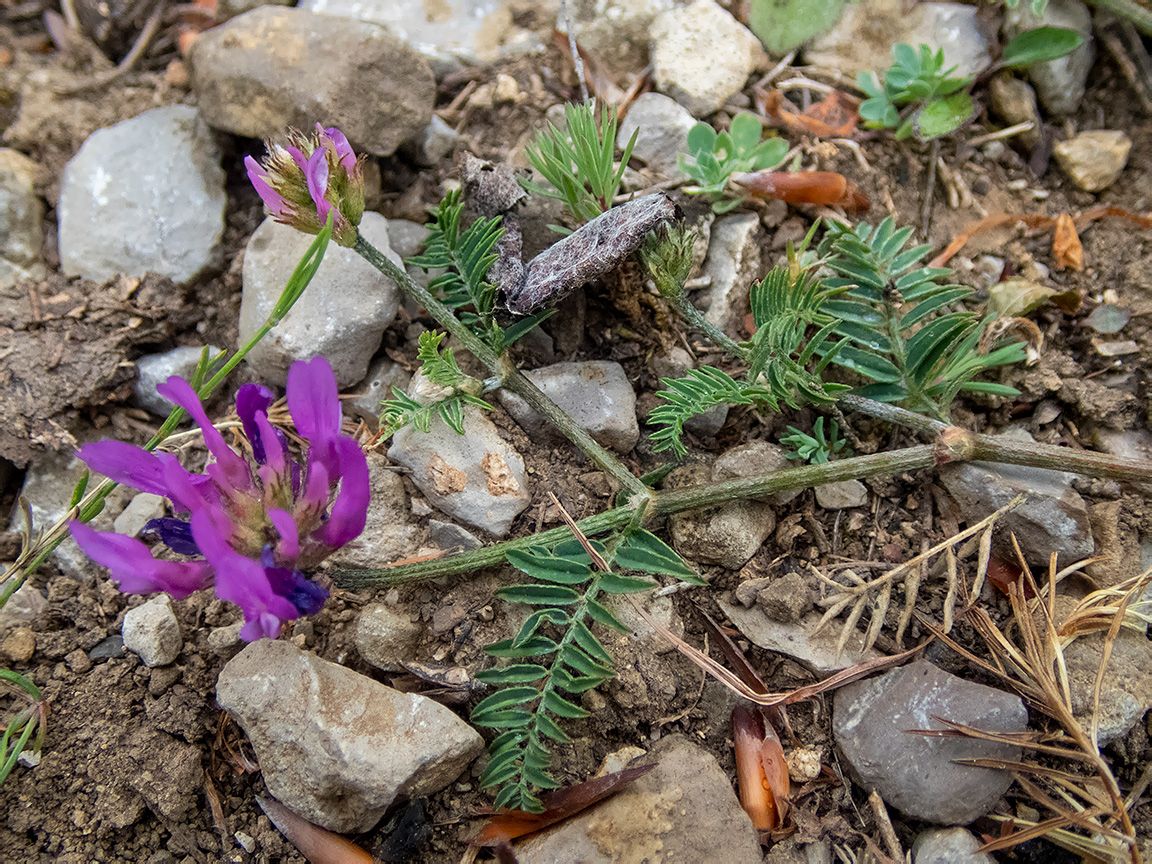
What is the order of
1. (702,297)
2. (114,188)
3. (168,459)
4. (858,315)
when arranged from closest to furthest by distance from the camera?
(168,459) → (858,315) → (702,297) → (114,188)

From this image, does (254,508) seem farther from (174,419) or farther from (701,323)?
(701,323)

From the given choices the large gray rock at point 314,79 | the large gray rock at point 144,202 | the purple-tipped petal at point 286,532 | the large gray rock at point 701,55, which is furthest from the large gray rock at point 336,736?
the large gray rock at point 701,55

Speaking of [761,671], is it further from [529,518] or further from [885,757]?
[529,518]

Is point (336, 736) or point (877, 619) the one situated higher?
point (336, 736)

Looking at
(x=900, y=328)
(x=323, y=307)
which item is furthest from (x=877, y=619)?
(x=323, y=307)

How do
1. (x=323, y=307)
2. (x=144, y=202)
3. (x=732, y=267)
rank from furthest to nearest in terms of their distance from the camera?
(x=144, y=202) < (x=732, y=267) < (x=323, y=307)

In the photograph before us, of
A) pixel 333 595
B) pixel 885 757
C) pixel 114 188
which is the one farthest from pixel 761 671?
pixel 114 188

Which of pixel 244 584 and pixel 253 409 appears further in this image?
pixel 253 409
